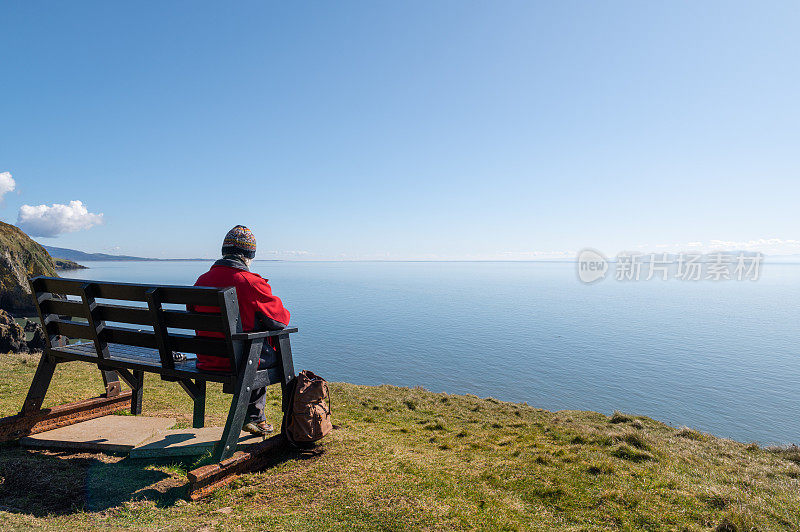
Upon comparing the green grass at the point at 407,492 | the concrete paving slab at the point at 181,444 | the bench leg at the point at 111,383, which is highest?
the bench leg at the point at 111,383

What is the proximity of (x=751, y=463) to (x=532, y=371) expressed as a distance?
2141 inches

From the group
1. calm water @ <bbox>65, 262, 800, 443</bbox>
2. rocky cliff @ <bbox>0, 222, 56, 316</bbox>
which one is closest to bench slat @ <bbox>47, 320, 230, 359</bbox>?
calm water @ <bbox>65, 262, 800, 443</bbox>

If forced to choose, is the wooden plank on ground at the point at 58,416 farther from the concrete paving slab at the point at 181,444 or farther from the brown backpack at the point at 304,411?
the brown backpack at the point at 304,411

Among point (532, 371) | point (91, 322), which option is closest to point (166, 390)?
point (91, 322)

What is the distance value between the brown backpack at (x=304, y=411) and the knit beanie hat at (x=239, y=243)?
214cm

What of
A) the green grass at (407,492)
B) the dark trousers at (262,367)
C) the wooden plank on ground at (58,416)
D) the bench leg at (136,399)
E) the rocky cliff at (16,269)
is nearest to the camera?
the green grass at (407,492)

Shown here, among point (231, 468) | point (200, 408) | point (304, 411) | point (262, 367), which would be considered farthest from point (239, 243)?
point (200, 408)

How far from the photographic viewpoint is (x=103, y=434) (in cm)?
650

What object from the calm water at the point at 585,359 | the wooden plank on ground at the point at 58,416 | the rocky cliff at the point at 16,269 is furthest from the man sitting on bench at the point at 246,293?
the rocky cliff at the point at 16,269

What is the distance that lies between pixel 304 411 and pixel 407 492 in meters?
1.91

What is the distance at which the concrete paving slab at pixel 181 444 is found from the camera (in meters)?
5.80

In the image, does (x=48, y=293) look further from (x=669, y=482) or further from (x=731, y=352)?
(x=731, y=352)

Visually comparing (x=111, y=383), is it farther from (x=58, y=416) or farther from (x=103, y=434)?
(x=103, y=434)

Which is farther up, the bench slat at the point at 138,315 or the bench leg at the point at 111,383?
the bench slat at the point at 138,315
